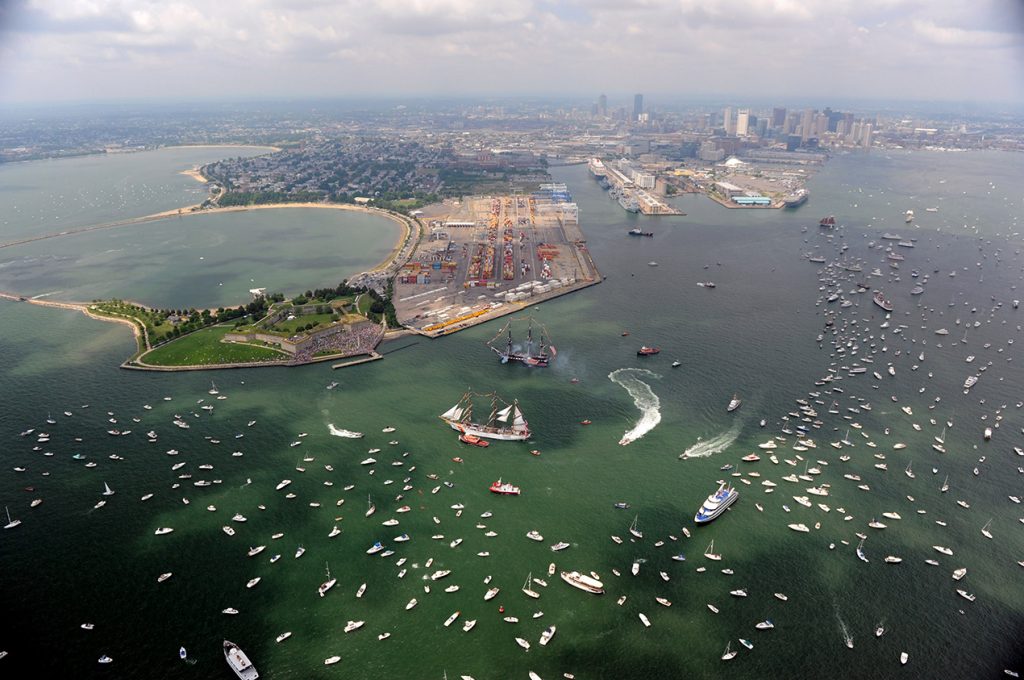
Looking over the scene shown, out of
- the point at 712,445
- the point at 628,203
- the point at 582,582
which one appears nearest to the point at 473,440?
the point at 582,582

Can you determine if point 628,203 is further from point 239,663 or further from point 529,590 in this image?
point 239,663

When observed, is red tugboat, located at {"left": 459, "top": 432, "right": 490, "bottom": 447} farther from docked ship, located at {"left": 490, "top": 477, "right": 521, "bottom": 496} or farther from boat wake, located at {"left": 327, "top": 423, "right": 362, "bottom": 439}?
boat wake, located at {"left": 327, "top": 423, "right": 362, "bottom": 439}

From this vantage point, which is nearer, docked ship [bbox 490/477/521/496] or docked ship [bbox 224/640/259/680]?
docked ship [bbox 224/640/259/680]

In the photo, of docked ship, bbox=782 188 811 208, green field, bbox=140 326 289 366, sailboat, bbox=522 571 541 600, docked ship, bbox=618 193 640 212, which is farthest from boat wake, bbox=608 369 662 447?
docked ship, bbox=782 188 811 208

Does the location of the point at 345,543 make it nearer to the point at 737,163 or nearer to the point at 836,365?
the point at 836,365

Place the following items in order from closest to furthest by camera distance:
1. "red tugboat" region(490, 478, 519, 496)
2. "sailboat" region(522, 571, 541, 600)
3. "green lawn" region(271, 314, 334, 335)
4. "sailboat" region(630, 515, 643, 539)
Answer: "sailboat" region(522, 571, 541, 600)
"sailboat" region(630, 515, 643, 539)
"red tugboat" region(490, 478, 519, 496)
"green lawn" region(271, 314, 334, 335)

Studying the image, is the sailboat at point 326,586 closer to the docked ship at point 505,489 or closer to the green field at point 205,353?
the docked ship at point 505,489

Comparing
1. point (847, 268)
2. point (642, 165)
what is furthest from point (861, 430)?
point (642, 165)
